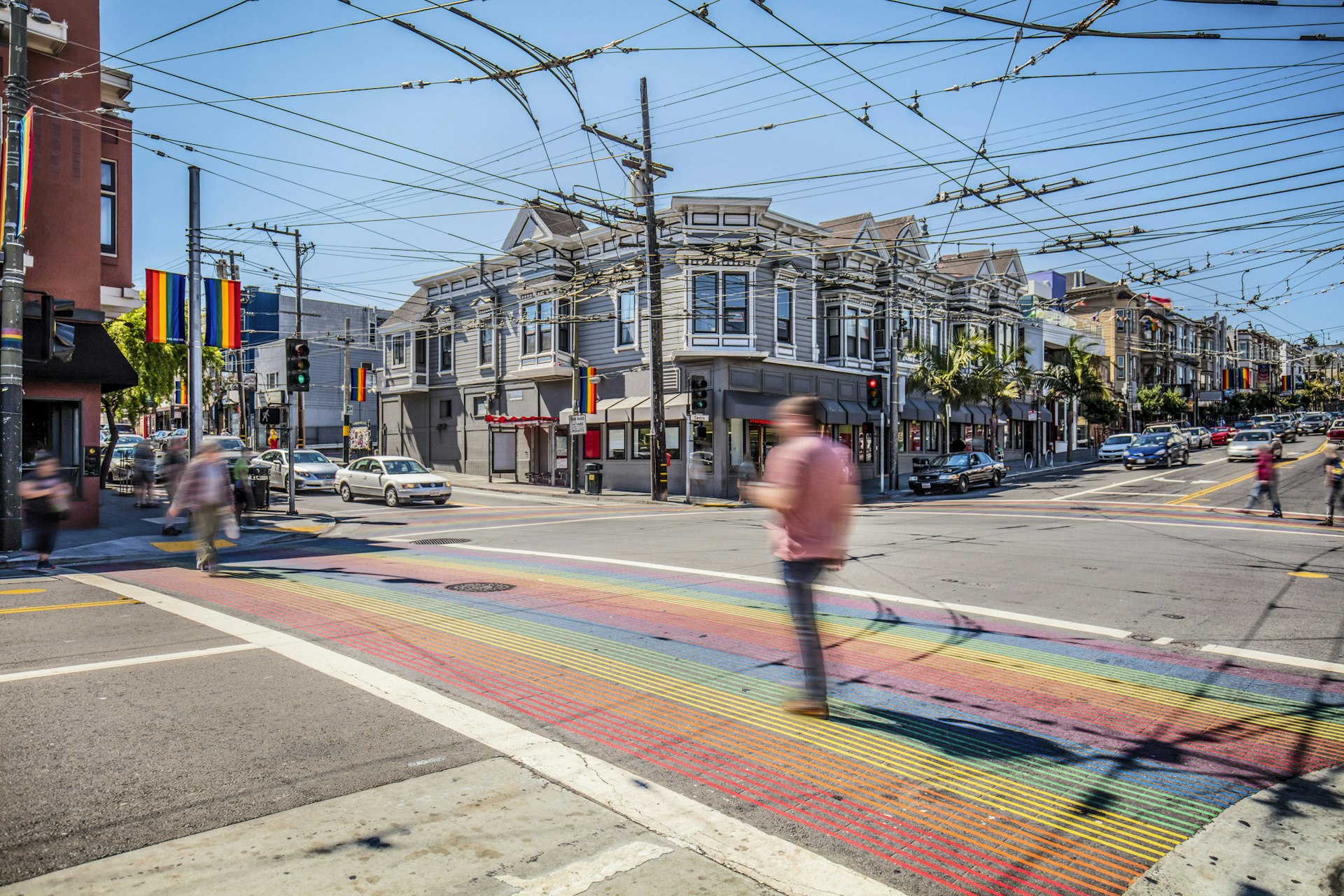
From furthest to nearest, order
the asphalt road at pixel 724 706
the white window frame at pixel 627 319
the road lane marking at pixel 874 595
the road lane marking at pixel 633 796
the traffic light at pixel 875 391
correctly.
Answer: the white window frame at pixel 627 319
the traffic light at pixel 875 391
the road lane marking at pixel 874 595
the asphalt road at pixel 724 706
the road lane marking at pixel 633 796

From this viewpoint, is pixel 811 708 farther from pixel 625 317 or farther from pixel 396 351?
pixel 396 351

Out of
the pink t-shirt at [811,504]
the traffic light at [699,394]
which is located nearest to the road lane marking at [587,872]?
the pink t-shirt at [811,504]

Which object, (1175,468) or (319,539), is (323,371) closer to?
(319,539)

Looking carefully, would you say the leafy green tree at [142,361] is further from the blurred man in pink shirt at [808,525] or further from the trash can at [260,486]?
the blurred man in pink shirt at [808,525]

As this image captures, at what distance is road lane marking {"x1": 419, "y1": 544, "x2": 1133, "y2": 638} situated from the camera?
8156mm

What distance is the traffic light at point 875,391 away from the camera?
28.4 metres

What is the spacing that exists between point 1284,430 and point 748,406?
149 feet

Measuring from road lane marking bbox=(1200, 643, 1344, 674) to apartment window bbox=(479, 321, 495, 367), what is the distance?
113ft

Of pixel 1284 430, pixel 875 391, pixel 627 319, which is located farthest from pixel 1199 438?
pixel 627 319

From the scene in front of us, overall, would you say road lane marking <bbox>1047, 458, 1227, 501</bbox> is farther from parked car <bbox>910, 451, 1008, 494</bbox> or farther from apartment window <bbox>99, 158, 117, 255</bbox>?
apartment window <bbox>99, 158, 117, 255</bbox>

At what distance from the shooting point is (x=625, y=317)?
33.3 metres

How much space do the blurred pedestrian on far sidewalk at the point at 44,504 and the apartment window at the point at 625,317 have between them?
22228 millimetres

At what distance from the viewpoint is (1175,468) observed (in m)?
37.6

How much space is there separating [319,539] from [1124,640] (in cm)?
1456
